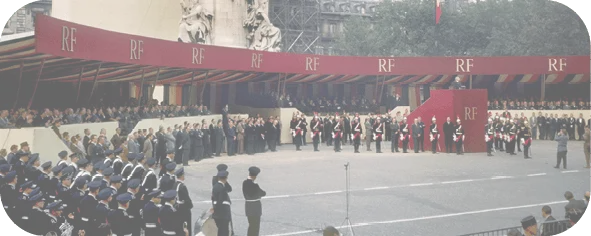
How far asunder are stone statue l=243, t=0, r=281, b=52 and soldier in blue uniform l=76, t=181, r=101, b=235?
91.0 ft

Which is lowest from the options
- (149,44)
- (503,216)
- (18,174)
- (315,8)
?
(503,216)

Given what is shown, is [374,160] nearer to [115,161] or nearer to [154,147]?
[154,147]

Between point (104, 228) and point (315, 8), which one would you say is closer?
point (104, 228)

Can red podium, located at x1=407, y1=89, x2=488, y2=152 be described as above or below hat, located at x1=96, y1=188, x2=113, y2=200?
above

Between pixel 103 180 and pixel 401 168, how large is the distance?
544 inches

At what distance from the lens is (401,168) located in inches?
925

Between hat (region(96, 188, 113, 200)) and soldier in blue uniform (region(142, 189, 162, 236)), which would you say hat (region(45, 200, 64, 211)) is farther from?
soldier in blue uniform (region(142, 189, 162, 236))

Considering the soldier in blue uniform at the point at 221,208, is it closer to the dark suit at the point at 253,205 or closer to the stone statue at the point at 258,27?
the dark suit at the point at 253,205

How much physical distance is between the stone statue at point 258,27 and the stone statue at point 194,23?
268cm

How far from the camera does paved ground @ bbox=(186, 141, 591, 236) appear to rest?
46.8 ft

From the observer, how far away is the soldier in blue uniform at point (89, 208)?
10906 millimetres

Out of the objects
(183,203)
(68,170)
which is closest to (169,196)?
(183,203)

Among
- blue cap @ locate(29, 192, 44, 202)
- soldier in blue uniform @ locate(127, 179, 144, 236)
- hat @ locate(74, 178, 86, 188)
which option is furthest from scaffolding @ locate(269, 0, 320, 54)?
blue cap @ locate(29, 192, 44, 202)

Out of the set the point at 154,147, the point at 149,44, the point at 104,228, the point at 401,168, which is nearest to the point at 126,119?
the point at 154,147
